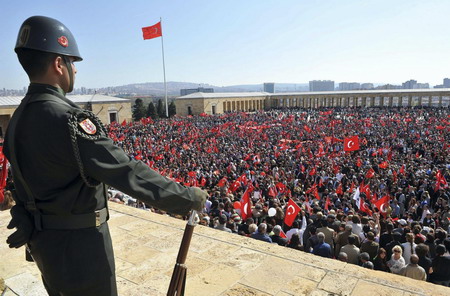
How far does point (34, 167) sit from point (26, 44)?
0.59 m

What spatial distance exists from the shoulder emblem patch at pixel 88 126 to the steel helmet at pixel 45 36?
1.32 feet

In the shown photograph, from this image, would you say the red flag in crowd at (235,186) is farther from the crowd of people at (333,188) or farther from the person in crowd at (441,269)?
the person in crowd at (441,269)

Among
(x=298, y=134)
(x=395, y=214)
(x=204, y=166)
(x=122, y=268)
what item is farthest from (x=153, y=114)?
(x=122, y=268)

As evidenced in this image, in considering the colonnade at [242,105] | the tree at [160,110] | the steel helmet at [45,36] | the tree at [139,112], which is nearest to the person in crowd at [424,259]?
the steel helmet at [45,36]

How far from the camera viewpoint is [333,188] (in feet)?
41.4

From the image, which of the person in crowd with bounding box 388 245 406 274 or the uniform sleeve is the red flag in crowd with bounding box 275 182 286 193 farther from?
the uniform sleeve

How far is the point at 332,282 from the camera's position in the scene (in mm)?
3203

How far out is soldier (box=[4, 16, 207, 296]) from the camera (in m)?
1.48

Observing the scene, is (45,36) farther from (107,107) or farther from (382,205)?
(107,107)

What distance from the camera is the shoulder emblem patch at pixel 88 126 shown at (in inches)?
57.9

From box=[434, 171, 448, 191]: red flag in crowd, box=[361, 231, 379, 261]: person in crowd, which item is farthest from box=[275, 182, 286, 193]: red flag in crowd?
box=[361, 231, 379, 261]: person in crowd

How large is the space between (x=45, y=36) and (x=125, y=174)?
79cm

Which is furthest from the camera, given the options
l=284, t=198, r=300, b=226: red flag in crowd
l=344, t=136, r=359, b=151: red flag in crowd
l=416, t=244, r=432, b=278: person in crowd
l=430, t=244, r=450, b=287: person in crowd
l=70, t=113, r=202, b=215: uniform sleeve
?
l=344, t=136, r=359, b=151: red flag in crowd

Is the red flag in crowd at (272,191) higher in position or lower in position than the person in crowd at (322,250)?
lower
